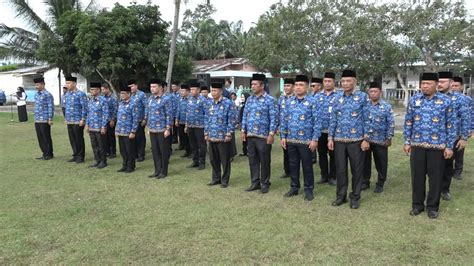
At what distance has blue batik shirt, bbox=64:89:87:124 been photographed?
8852 millimetres

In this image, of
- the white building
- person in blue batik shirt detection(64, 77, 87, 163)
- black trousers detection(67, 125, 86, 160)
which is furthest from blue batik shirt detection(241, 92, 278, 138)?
the white building

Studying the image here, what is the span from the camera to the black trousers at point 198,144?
8688 mm

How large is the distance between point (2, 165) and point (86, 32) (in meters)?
9.41

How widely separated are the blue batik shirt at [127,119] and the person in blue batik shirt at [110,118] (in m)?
0.87

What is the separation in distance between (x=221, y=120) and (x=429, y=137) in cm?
317

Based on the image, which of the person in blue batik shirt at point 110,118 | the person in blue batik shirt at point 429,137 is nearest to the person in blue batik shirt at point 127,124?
the person in blue batik shirt at point 110,118

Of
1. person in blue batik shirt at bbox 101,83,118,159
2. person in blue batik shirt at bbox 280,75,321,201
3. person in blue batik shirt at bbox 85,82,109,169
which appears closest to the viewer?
person in blue batik shirt at bbox 280,75,321,201

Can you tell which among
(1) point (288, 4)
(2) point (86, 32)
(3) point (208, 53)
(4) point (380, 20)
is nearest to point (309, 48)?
(1) point (288, 4)

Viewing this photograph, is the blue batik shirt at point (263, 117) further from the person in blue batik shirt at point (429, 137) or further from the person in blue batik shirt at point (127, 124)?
the person in blue batik shirt at point (127, 124)

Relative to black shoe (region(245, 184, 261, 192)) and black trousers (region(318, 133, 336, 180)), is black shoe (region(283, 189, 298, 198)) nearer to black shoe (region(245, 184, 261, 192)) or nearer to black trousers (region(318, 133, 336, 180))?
black shoe (region(245, 184, 261, 192))

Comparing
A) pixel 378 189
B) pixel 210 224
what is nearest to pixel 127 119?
pixel 210 224

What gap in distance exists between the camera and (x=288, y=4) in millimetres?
22812

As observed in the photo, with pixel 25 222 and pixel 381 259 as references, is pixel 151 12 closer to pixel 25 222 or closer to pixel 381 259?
pixel 25 222

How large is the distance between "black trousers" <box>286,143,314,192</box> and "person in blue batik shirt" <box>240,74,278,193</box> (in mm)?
389
